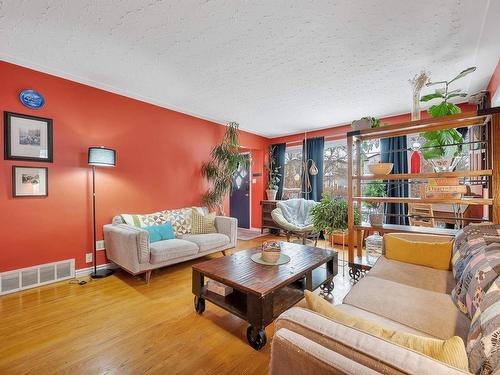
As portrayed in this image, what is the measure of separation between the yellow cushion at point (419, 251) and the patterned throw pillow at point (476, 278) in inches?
22.3

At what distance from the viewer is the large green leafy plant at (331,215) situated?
2.88m

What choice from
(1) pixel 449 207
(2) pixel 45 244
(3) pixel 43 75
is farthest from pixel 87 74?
(1) pixel 449 207

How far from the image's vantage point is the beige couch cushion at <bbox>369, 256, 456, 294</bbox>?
166 centimetres

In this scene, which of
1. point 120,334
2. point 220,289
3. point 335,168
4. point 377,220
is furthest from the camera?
point 335,168

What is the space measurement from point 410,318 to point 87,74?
147 inches

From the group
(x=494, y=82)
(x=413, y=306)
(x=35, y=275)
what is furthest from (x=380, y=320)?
(x=35, y=275)

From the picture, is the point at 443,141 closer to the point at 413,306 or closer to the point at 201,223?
the point at 413,306

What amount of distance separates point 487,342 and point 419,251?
1.57 m

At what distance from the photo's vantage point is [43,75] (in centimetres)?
267

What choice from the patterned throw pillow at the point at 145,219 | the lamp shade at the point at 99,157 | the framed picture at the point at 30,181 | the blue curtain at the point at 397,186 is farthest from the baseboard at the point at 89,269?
the blue curtain at the point at 397,186

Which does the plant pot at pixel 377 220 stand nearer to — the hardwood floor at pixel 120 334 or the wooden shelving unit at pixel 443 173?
the wooden shelving unit at pixel 443 173

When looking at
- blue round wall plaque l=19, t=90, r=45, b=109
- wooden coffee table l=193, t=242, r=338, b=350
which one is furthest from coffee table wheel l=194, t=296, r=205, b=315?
blue round wall plaque l=19, t=90, r=45, b=109

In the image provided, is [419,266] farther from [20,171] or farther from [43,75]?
[43,75]

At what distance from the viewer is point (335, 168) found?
513 centimetres
